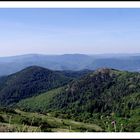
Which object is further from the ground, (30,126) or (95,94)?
(30,126)

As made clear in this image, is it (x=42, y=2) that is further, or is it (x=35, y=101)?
(x=35, y=101)

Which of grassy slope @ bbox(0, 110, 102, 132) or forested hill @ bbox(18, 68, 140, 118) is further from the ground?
grassy slope @ bbox(0, 110, 102, 132)

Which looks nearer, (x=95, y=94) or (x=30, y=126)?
(x=30, y=126)

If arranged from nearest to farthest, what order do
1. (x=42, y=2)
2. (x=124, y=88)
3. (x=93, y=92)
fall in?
(x=42, y=2)
(x=124, y=88)
(x=93, y=92)

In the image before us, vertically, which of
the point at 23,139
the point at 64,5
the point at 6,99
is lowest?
the point at 6,99

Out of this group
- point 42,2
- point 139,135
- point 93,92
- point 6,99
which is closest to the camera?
point 139,135

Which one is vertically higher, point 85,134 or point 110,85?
point 85,134

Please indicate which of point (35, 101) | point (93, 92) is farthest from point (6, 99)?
point (93, 92)

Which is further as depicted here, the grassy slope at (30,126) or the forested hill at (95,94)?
the forested hill at (95,94)

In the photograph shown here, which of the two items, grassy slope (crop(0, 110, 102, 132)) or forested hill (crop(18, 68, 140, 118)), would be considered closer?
grassy slope (crop(0, 110, 102, 132))

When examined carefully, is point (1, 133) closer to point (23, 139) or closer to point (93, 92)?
point (23, 139)

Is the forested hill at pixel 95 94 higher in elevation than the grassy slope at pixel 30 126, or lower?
lower
